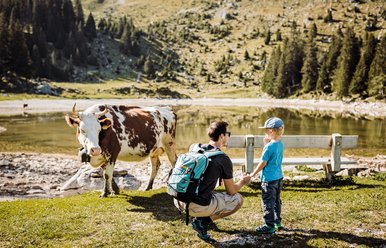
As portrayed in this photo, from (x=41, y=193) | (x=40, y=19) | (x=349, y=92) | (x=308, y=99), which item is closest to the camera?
(x=41, y=193)

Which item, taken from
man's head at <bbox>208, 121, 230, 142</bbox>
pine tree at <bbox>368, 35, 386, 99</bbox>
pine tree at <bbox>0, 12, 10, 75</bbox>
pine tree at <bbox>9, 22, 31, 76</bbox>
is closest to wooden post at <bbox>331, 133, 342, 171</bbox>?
man's head at <bbox>208, 121, 230, 142</bbox>

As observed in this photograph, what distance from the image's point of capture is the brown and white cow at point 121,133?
11.3 metres

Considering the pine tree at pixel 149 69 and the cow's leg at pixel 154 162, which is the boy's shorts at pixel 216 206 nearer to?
the cow's leg at pixel 154 162

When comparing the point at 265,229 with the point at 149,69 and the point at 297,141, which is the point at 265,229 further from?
the point at 149,69

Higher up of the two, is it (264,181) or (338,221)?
(264,181)

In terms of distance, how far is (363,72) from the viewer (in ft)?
316

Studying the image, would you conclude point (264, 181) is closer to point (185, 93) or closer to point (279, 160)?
point (279, 160)

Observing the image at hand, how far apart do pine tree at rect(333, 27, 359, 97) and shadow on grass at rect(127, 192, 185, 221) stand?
324 ft

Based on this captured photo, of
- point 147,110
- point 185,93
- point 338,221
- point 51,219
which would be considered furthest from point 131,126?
point 185,93

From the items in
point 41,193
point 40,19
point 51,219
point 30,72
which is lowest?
point 41,193

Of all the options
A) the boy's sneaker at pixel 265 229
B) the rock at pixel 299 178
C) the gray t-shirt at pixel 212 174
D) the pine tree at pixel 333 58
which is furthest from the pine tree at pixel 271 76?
the gray t-shirt at pixel 212 174

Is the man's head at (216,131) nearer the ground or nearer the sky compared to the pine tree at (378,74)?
nearer the ground

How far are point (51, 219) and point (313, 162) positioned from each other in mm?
9849

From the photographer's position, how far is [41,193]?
56.3ft
